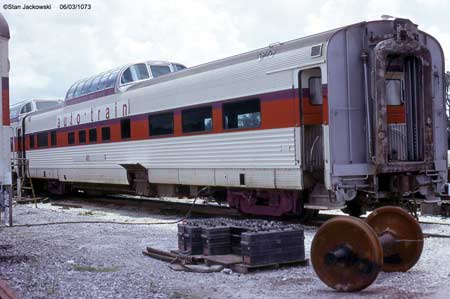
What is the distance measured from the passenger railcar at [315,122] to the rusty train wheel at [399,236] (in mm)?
3143

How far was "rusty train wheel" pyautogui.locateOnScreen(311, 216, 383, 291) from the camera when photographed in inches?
248

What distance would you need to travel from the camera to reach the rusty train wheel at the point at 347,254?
629 cm

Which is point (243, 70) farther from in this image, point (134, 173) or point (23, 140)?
point (23, 140)

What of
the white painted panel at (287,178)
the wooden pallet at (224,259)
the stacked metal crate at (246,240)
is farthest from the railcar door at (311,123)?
the wooden pallet at (224,259)

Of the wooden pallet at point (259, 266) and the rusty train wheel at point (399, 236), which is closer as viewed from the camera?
the rusty train wheel at point (399, 236)

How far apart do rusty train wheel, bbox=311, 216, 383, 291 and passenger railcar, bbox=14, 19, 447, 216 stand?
4.00 metres

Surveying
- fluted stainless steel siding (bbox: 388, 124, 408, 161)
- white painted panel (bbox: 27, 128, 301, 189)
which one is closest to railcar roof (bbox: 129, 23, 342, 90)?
white painted panel (bbox: 27, 128, 301, 189)

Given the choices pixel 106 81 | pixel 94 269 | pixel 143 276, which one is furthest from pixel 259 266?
pixel 106 81

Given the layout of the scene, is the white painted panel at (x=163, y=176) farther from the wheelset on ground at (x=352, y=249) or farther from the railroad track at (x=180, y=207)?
the wheelset on ground at (x=352, y=249)

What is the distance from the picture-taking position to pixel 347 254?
640cm

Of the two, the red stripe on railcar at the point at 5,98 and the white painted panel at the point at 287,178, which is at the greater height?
the red stripe on railcar at the point at 5,98

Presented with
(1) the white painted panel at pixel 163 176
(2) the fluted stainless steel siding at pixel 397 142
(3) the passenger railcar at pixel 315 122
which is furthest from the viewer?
(1) the white painted panel at pixel 163 176

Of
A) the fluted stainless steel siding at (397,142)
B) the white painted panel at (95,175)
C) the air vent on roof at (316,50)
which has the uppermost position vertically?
the air vent on roof at (316,50)

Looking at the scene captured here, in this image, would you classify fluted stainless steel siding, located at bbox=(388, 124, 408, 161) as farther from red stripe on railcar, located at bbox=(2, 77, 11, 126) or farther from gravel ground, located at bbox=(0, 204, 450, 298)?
red stripe on railcar, located at bbox=(2, 77, 11, 126)
